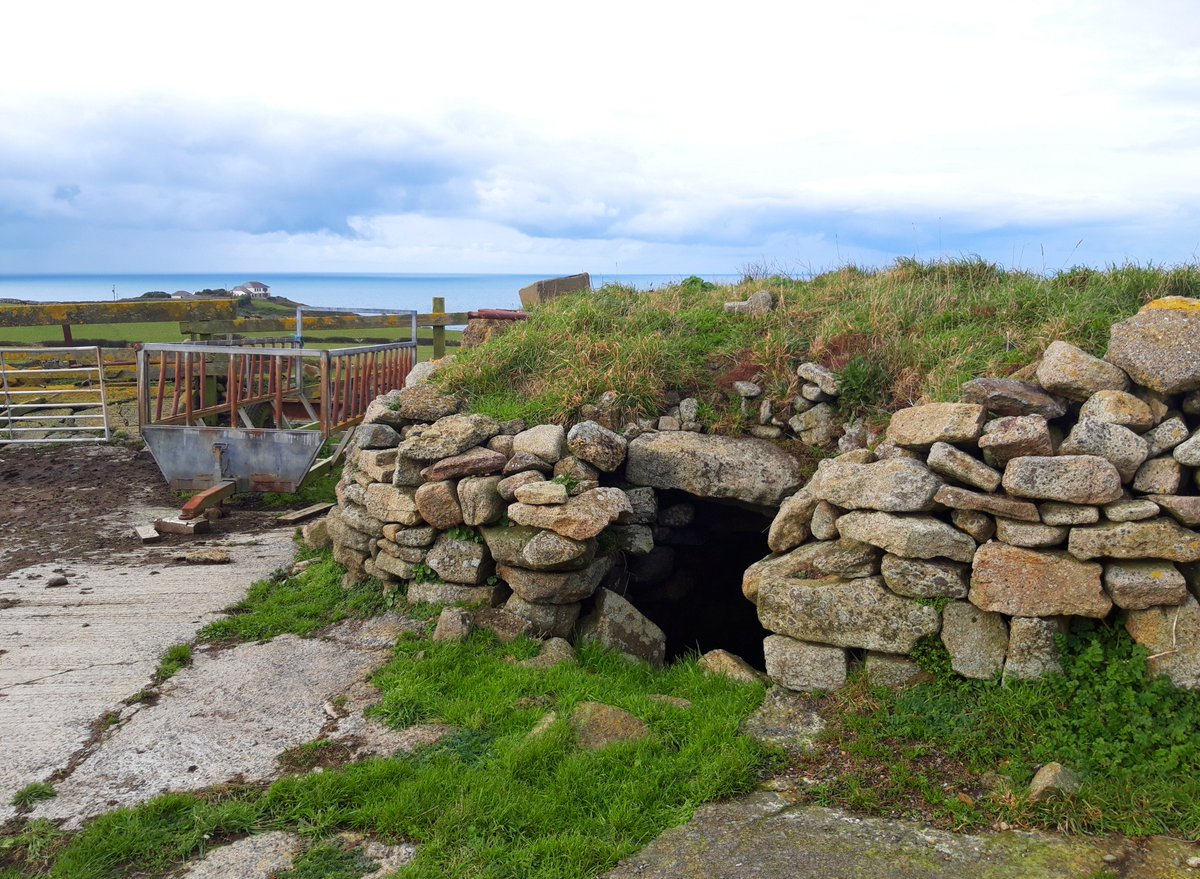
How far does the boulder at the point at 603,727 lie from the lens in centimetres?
534

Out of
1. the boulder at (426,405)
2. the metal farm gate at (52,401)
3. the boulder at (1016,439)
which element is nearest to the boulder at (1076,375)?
the boulder at (1016,439)

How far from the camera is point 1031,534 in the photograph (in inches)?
215

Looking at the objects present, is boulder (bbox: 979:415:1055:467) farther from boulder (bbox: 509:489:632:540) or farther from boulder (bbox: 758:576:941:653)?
boulder (bbox: 509:489:632:540)

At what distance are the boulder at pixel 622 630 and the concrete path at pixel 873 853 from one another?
2.38 m

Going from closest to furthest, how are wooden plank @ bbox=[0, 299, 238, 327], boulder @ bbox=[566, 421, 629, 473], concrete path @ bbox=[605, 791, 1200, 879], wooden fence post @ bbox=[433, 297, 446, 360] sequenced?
concrete path @ bbox=[605, 791, 1200, 879], boulder @ bbox=[566, 421, 629, 473], wooden plank @ bbox=[0, 299, 238, 327], wooden fence post @ bbox=[433, 297, 446, 360]

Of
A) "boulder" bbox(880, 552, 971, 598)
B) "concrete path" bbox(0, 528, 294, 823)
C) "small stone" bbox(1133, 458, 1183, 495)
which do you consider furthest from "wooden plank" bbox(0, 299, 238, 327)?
"small stone" bbox(1133, 458, 1183, 495)

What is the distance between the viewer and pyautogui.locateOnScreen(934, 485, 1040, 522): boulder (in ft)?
18.1

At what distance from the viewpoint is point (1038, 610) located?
5.41 meters

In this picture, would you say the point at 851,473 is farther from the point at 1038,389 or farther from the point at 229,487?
the point at 229,487

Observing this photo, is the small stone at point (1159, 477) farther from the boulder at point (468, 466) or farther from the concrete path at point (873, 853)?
the boulder at point (468, 466)

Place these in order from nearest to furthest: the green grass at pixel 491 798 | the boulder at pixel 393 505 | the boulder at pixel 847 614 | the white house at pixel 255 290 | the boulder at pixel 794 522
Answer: the green grass at pixel 491 798 < the boulder at pixel 847 614 < the boulder at pixel 794 522 < the boulder at pixel 393 505 < the white house at pixel 255 290

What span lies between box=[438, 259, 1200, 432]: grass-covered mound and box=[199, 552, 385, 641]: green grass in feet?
6.89

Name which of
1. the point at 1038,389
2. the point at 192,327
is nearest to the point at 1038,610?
the point at 1038,389

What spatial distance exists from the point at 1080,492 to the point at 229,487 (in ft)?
32.4
